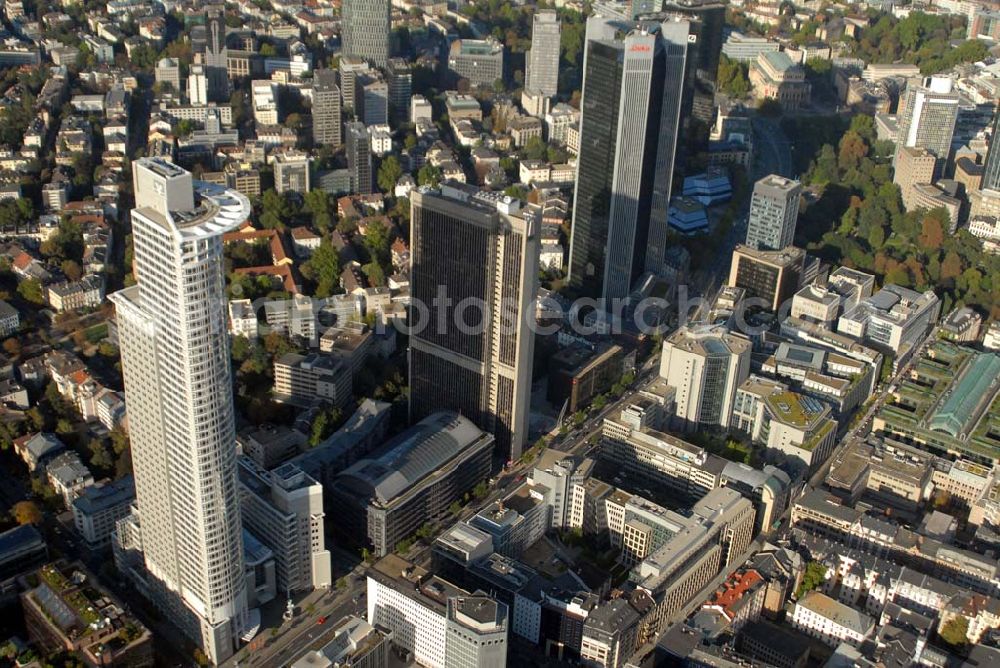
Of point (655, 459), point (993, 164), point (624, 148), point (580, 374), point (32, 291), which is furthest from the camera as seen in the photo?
point (993, 164)

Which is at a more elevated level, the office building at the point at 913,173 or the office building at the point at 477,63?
the office building at the point at 477,63

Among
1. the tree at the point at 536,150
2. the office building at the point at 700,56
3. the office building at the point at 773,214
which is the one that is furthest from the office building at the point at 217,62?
the office building at the point at 773,214

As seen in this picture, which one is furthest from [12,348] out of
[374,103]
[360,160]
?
[374,103]

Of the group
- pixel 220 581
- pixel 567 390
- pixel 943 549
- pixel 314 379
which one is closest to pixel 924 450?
pixel 943 549

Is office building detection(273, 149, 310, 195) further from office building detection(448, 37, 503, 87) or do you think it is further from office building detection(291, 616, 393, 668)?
office building detection(291, 616, 393, 668)

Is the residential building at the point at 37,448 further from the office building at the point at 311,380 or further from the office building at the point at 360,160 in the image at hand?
the office building at the point at 360,160

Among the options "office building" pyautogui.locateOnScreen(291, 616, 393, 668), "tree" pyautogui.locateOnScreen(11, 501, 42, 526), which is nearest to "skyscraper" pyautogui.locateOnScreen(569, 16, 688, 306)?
"office building" pyautogui.locateOnScreen(291, 616, 393, 668)

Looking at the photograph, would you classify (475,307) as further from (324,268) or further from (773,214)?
(773,214)
